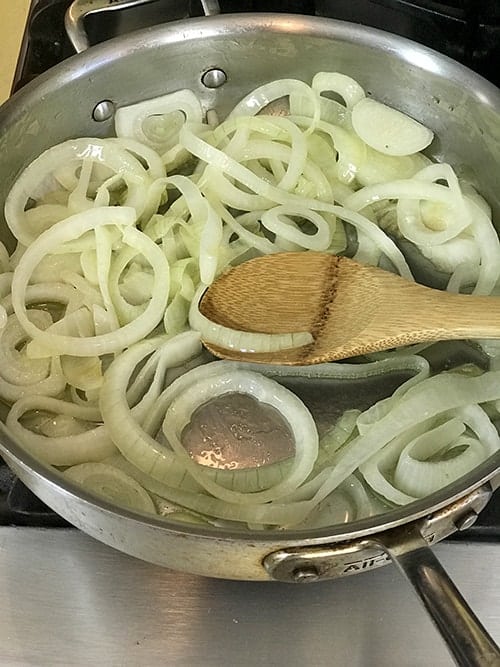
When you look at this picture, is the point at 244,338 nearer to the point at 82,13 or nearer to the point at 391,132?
the point at 391,132

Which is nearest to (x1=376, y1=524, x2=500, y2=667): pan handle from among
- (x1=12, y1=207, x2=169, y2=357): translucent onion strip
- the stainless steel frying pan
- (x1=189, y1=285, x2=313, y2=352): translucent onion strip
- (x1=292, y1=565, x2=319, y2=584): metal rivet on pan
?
(x1=292, y1=565, x2=319, y2=584): metal rivet on pan

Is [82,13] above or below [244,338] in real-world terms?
above

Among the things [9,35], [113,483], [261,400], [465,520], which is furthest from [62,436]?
[9,35]

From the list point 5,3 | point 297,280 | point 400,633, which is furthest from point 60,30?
point 400,633

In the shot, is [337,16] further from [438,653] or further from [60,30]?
[438,653]

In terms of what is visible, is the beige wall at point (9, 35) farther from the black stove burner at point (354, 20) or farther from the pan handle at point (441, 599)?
the pan handle at point (441, 599)

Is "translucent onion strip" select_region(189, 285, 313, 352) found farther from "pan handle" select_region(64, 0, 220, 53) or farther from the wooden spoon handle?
"pan handle" select_region(64, 0, 220, 53)

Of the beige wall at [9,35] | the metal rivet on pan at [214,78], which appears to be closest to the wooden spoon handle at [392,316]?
the metal rivet on pan at [214,78]
